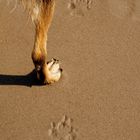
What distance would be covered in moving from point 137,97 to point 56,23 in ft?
3.67

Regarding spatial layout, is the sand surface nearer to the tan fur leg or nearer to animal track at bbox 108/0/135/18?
animal track at bbox 108/0/135/18

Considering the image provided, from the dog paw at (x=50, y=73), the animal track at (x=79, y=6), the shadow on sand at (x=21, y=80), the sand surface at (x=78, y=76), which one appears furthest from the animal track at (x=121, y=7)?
the shadow on sand at (x=21, y=80)

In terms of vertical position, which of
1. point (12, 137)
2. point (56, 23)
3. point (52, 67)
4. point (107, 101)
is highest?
point (56, 23)

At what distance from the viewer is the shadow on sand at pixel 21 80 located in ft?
12.6

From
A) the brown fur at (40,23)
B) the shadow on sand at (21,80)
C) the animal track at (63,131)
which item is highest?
the brown fur at (40,23)

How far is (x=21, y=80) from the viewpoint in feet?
12.7

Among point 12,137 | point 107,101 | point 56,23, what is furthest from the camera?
point 56,23

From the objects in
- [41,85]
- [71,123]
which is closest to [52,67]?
[41,85]

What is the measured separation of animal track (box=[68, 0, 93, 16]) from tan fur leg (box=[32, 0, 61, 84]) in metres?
0.73

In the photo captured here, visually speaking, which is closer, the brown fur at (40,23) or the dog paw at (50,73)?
the brown fur at (40,23)

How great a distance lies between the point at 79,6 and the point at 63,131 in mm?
1444

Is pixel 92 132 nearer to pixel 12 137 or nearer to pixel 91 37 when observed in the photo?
pixel 12 137

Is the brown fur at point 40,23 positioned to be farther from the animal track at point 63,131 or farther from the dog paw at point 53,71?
the animal track at point 63,131

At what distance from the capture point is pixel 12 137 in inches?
139
